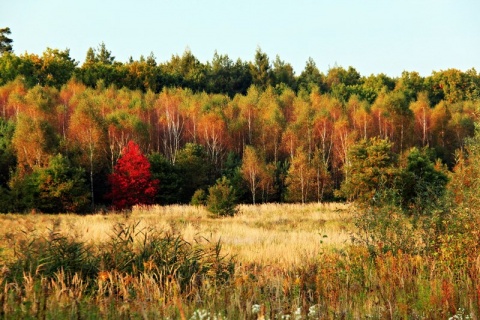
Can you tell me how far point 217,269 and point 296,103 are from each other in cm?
6511

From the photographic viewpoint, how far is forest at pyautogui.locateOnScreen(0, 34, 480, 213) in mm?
48562

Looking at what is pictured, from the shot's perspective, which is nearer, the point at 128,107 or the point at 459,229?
the point at 459,229

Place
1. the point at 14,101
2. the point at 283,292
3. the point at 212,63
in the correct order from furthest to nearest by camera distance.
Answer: the point at 212,63
the point at 14,101
the point at 283,292

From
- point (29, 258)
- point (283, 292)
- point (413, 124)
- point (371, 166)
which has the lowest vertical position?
point (283, 292)

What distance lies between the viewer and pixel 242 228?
26.1 metres

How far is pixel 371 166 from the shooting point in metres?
38.1

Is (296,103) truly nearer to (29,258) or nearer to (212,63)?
(212,63)

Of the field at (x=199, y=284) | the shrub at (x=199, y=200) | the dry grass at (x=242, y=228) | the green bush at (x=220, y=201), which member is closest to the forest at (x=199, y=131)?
the shrub at (x=199, y=200)

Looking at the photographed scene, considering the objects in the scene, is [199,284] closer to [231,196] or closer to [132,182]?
[231,196]

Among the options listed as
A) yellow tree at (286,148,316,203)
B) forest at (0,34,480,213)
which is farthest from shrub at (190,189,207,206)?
yellow tree at (286,148,316,203)

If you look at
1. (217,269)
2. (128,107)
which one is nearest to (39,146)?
(128,107)

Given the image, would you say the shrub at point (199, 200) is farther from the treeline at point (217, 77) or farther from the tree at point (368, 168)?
the treeline at point (217, 77)

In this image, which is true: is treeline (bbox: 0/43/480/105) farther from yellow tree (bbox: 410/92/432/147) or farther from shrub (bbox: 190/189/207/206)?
shrub (bbox: 190/189/207/206)

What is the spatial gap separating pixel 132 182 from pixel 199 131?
734 inches
